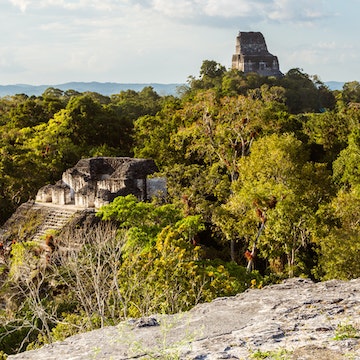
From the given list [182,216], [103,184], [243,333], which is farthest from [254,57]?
[243,333]

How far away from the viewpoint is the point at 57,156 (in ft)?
85.4

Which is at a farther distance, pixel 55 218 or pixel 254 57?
pixel 254 57

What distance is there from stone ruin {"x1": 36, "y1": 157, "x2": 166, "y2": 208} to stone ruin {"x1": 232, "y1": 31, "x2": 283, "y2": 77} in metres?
53.8

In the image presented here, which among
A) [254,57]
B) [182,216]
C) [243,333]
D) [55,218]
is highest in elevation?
[254,57]

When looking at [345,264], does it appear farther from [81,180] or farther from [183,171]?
[81,180]

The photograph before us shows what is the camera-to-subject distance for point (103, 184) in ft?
66.0

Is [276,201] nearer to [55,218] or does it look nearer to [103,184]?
[103,184]

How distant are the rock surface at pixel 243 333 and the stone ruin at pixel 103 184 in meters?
12.5

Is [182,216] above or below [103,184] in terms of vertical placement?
below

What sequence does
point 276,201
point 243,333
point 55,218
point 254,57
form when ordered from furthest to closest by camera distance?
point 254,57 < point 55,218 < point 276,201 < point 243,333

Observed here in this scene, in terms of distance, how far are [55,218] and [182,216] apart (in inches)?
199

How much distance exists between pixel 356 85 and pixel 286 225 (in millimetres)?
52343

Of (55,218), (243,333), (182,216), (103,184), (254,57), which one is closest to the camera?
(243,333)

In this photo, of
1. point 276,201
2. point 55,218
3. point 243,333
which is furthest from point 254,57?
point 243,333
